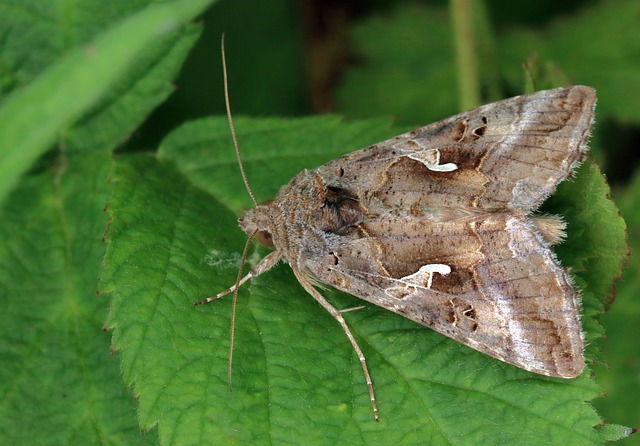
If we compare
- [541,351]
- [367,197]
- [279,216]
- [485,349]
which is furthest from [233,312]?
[541,351]

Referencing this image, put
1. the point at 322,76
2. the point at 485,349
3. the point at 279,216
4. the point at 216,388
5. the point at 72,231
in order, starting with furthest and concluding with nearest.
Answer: the point at 322,76 → the point at 72,231 → the point at 279,216 → the point at 485,349 → the point at 216,388

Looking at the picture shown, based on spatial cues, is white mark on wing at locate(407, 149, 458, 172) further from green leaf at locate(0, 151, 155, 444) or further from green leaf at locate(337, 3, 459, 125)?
green leaf at locate(337, 3, 459, 125)

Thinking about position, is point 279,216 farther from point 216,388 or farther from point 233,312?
point 216,388

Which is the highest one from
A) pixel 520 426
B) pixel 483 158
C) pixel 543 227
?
pixel 483 158

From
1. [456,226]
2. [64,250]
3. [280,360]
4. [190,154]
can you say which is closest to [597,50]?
[456,226]

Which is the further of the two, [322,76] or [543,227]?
[322,76]

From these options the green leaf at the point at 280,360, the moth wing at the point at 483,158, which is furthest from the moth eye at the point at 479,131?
the green leaf at the point at 280,360

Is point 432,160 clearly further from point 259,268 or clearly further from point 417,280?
point 259,268
